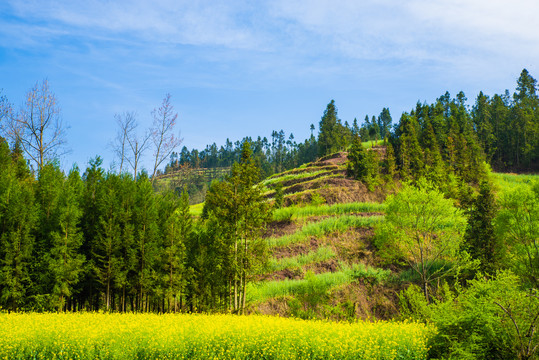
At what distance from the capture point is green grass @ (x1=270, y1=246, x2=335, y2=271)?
35.7 meters

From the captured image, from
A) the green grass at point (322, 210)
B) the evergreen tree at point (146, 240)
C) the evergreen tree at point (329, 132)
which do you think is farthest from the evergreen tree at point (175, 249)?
the evergreen tree at point (329, 132)

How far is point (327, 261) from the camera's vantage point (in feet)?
120

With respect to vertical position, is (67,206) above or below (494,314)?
above

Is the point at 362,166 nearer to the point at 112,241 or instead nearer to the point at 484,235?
the point at 484,235

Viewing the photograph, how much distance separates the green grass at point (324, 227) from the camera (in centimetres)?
4025

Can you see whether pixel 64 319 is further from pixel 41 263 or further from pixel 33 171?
pixel 33 171

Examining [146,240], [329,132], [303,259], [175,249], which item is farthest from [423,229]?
[329,132]

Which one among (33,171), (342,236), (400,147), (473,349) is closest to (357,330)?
(473,349)

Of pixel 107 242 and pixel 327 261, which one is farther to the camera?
pixel 327 261

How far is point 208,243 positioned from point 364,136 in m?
109

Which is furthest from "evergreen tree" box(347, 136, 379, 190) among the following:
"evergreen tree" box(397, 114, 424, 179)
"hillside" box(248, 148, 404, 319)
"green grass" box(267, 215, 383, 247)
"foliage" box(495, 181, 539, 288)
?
"foliage" box(495, 181, 539, 288)

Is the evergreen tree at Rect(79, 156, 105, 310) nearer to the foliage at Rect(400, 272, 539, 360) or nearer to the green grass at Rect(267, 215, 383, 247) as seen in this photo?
the green grass at Rect(267, 215, 383, 247)

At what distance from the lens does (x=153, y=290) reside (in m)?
25.4

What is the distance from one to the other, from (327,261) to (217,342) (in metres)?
25.5
